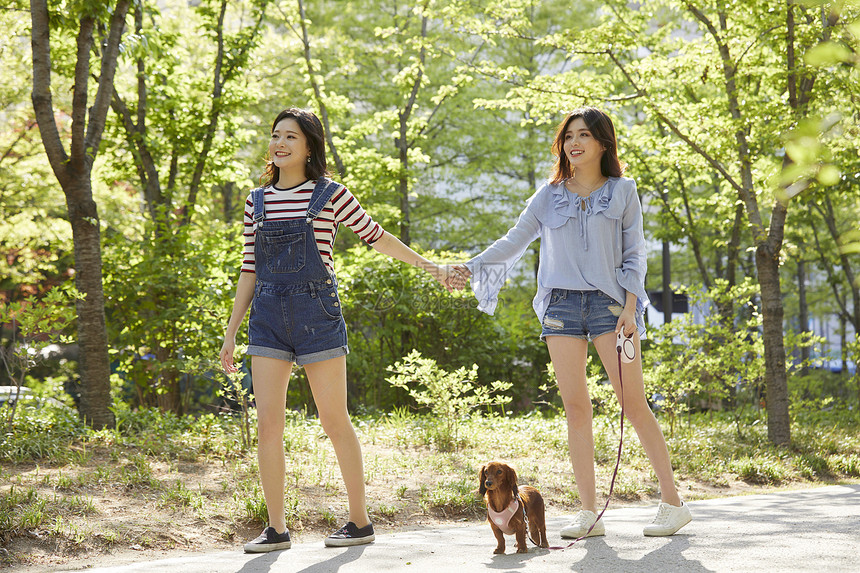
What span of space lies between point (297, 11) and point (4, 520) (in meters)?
9.84

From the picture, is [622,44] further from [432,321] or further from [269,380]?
[269,380]

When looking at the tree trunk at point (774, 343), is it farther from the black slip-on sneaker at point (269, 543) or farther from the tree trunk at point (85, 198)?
the tree trunk at point (85, 198)

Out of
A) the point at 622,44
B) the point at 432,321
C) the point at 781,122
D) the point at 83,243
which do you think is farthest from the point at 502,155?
the point at 83,243

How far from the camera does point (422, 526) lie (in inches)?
177

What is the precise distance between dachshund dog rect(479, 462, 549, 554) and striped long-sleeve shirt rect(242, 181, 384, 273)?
1.19 metres

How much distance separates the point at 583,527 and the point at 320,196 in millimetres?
1961

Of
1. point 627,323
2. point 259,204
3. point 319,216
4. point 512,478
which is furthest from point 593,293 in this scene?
point 259,204

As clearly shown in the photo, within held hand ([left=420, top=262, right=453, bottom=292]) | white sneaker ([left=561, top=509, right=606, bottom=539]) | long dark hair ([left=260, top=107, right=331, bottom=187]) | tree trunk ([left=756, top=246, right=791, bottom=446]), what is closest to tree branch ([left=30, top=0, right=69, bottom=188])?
long dark hair ([left=260, top=107, right=331, bottom=187])

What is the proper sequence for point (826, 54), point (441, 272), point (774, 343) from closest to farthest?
1. point (826, 54)
2. point (441, 272)
3. point (774, 343)

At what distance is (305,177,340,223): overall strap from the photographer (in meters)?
3.47

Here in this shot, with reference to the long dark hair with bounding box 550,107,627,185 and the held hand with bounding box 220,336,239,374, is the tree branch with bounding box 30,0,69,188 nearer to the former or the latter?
the held hand with bounding box 220,336,239,374

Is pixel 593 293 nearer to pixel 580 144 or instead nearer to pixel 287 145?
pixel 580 144

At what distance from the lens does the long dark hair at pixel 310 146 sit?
11.8ft

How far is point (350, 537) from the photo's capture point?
360cm
